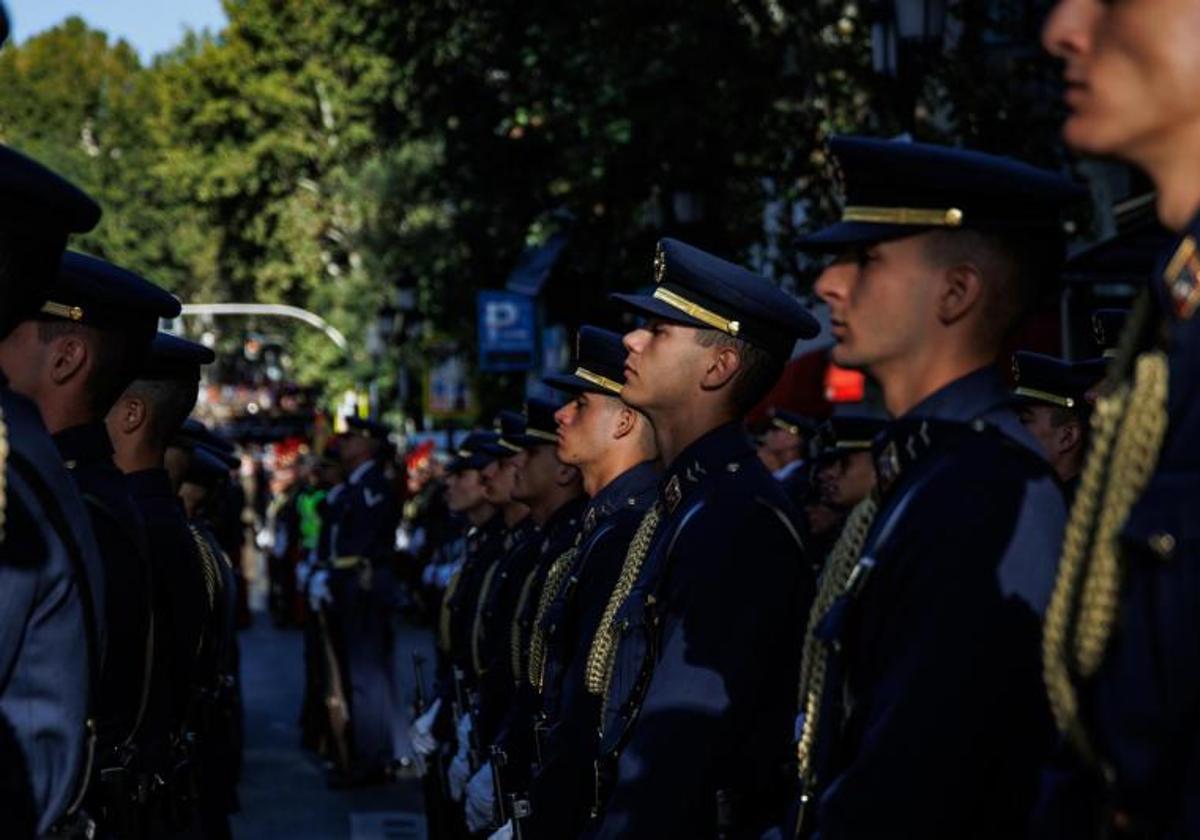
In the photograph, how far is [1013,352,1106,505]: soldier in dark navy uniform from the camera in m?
7.04

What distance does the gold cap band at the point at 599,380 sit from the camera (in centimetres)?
768

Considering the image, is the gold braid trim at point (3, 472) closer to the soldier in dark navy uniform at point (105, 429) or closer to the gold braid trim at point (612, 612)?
the soldier in dark navy uniform at point (105, 429)

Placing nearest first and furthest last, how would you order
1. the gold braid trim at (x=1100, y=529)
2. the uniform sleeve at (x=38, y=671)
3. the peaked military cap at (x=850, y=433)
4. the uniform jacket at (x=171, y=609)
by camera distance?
the gold braid trim at (x=1100, y=529)
the uniform sleeve at (x=38, y=671)
the uniform jacket at (x=171, y=609)
the peaked military cap at (x=850, y=433)

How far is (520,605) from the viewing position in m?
8.84

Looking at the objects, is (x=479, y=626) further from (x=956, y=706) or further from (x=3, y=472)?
(x=956, y=706)

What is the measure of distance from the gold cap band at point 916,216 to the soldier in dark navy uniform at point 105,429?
2.14m

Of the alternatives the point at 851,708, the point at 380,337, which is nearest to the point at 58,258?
the point at 851,708

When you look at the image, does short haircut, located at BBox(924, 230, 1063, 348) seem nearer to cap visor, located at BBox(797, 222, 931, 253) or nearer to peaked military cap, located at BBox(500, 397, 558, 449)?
cap visor, located at BBox(797, 222, 931, 253)

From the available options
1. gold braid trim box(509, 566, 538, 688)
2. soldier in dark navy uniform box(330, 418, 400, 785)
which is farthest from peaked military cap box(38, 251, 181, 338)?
A: soldier in dark navy uniform box(330, 418, 400, 785)

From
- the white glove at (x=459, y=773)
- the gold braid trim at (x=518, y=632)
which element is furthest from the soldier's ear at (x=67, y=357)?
the white glove at (x=459, y=773)

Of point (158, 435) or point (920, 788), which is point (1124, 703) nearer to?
point (920, 788)

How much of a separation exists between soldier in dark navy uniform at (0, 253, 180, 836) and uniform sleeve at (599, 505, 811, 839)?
4.50ft

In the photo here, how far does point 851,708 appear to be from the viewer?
3.93m

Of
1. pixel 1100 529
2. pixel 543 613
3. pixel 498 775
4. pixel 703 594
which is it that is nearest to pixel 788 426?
pixel 498 775
